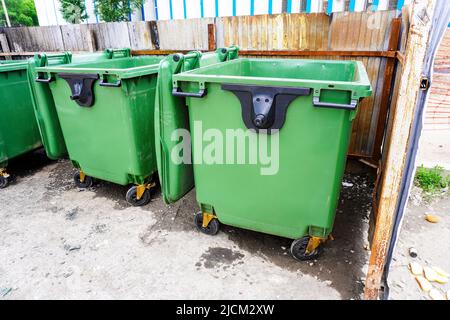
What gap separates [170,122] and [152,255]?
104 centimetres

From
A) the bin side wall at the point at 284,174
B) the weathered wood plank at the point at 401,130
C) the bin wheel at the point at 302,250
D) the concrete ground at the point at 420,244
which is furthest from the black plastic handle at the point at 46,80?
the concrete ground at the point at 420,244

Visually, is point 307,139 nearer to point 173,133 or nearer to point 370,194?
point 173,133

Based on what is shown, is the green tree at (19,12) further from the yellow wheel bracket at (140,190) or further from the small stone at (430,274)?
the small stone at (430,274)

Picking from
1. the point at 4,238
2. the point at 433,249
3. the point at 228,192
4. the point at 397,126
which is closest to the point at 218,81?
the point at 228,192

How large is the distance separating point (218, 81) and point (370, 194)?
2.18 meters

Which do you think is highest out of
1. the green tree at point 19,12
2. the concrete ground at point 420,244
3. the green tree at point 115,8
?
the green tree at point 19,12

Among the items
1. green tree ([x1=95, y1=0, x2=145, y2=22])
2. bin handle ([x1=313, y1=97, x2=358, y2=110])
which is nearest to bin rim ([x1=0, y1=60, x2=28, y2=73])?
bin handle ([x1=313, y1=97, x2=358, y2=110])

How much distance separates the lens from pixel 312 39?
347 centimetres

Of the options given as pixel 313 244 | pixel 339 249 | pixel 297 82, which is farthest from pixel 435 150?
pixel 297 82

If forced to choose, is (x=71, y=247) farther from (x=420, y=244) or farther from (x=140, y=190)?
(x=420, y=244)

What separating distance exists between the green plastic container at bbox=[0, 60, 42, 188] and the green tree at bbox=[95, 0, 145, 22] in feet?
16.0

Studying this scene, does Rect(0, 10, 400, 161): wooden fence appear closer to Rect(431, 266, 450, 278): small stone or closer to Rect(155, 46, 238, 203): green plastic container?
→ Rect(155, 46, 238, 203): green plastic container

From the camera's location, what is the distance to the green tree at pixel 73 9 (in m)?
8.59

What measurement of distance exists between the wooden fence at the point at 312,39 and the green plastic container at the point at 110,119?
1.44 meters
